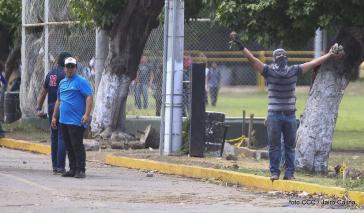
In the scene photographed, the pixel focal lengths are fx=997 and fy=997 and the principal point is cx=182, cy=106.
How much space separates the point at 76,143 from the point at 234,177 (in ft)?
7.77

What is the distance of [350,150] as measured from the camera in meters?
21.3

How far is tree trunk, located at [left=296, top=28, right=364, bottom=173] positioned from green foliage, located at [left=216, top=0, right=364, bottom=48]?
0.55 meters

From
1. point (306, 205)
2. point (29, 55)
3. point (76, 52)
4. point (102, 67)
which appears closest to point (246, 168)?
point (306, 205)

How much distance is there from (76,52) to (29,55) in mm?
2035

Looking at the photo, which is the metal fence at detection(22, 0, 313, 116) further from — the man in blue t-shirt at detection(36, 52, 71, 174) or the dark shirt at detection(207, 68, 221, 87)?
the dark shirt at detection(207, 68, 221, 87)

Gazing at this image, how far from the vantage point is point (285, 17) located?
15359 millimetres

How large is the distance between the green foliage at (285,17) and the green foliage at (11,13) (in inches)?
486

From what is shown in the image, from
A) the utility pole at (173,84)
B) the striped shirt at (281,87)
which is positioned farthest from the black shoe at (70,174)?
the utility pole at (173,84)

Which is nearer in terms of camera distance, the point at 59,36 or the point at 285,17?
the point at 285,17

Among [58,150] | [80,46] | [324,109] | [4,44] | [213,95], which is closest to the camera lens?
[58,150]

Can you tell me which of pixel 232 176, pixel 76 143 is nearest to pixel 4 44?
pixel 76 143

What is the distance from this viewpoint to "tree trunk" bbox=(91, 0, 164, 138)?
21.2 m

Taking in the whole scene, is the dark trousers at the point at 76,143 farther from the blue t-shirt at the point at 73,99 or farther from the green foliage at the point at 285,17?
the green foliage at the point at 285,17

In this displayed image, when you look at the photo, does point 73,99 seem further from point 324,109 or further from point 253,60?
point 324,109
